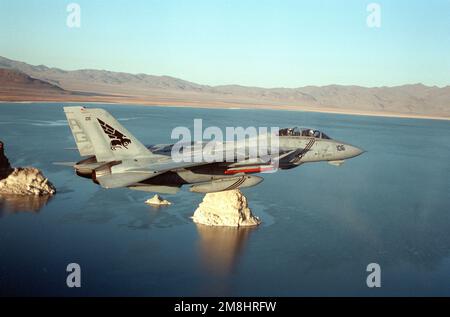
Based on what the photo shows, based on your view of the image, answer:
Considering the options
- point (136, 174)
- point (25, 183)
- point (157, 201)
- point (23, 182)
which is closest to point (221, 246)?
point (157, 201)

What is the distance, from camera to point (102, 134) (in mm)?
27766

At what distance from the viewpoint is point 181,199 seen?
282 ft

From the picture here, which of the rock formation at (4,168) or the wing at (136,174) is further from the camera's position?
the rock formation at (4,168)

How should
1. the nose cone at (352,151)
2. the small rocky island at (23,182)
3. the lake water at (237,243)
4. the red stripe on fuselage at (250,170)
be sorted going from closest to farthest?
1. the red stripe on fuselage at (250,170)
2. the nose cone at (352,151)
3. the lake water at (237,243)
4. the small rocky island at (23,182)

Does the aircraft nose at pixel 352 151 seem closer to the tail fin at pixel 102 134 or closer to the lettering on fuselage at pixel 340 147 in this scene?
the lettering on fuselage at pixel 340 147

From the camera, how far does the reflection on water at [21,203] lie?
74.9 metres

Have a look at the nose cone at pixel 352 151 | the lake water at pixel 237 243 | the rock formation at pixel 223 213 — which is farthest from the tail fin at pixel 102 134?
the rock formation at pixel 223 213

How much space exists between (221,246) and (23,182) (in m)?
47.2

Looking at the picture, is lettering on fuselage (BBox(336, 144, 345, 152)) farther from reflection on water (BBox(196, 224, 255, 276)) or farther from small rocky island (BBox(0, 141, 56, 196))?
small rocky island (BBox(0, 141, 56, 196))

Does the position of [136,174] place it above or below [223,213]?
above

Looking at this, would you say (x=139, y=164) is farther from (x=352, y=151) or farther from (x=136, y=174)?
(x=352, y=151)

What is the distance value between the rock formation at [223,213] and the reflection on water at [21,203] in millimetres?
31933

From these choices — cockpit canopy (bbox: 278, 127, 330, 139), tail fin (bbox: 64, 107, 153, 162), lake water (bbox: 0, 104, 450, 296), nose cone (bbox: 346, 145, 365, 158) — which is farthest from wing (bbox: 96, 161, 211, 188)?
lake water (bbox: 0, 104, 450, 296)

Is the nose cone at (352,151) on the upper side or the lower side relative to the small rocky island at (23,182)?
upper
